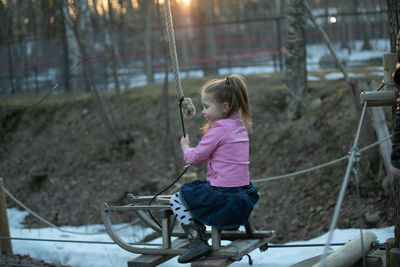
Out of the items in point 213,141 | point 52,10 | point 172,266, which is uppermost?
point 52,10

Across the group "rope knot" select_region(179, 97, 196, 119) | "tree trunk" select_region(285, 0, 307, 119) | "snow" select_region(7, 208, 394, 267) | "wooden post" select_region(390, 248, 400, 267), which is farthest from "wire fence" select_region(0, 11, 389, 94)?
"wooden post" select_region(390, 248, 400, 267)

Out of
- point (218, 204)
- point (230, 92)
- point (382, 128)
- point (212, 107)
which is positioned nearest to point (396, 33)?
point (230, 92)

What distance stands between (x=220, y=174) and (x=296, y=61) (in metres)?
7.46

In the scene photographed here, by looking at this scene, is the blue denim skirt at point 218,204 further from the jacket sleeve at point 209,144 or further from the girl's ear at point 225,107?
the girl's ear at point 225,107

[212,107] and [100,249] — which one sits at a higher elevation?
[212,107]

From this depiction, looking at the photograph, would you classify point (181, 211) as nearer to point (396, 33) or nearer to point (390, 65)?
point (390, 65)

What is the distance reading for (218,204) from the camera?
3.98 metres

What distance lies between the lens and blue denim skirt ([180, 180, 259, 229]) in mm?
3971

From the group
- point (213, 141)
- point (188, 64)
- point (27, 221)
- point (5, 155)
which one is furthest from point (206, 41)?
point (213, 141)

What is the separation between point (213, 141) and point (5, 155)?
13.0m

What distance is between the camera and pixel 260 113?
12.5m

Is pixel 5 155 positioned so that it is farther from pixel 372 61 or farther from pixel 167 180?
pixel 372 61

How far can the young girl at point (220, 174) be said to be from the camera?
398cm

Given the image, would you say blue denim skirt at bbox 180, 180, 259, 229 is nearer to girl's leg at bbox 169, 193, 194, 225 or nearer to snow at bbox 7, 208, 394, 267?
girl's leg at bbox 169, 193, 194, 225
